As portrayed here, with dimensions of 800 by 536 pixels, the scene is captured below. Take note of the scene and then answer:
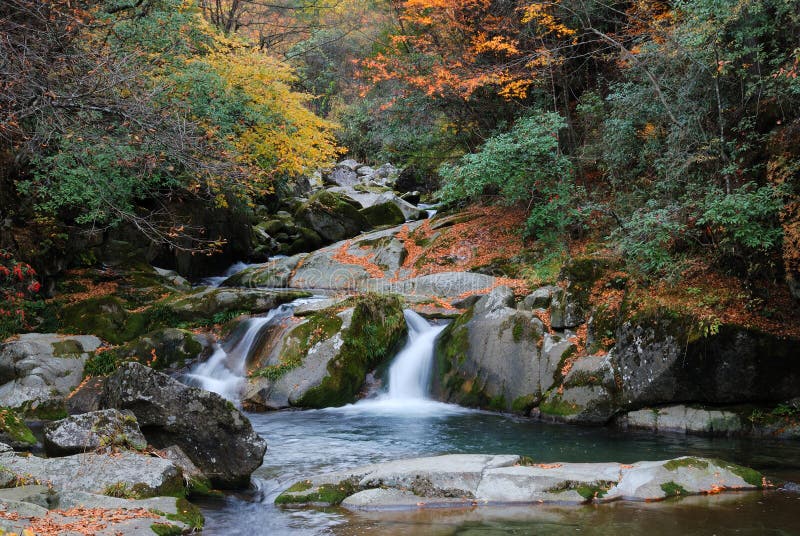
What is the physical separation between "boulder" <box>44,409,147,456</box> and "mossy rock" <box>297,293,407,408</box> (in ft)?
15.4

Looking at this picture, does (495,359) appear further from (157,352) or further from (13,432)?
(13,432)

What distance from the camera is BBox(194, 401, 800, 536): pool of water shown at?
5.27 metres

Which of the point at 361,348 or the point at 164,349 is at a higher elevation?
the point at 361,348

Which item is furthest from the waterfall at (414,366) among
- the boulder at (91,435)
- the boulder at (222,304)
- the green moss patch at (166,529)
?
the green moss patch at (166,529)

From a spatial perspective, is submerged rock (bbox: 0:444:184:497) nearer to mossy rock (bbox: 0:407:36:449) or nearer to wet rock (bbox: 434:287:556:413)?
mossy rock (bbox: 0:407:36:449)

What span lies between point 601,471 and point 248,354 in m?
8.17

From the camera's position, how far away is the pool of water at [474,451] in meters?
5.27

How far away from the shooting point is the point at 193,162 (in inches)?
278

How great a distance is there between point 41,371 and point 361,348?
6.03 meters

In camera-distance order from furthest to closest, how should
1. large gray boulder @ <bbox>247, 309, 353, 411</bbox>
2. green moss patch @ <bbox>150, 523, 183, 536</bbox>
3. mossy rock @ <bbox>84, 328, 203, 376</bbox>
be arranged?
mossy rock @ <bbox>84, 328, 203, 376</bbox> → large gray boulder @ <bbox>247, 309, 353, 411</bbox> → green moss patch @ <bbox>150, 523, 183, 536</bbox>

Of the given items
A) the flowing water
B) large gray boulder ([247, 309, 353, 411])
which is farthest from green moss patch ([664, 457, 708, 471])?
large gray boulder ([247, 309, 353, 411])

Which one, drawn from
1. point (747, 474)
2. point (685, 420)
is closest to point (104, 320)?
point (685, 420)

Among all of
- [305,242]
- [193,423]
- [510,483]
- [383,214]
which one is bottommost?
[510,483]

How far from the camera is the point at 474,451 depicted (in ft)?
27.4
